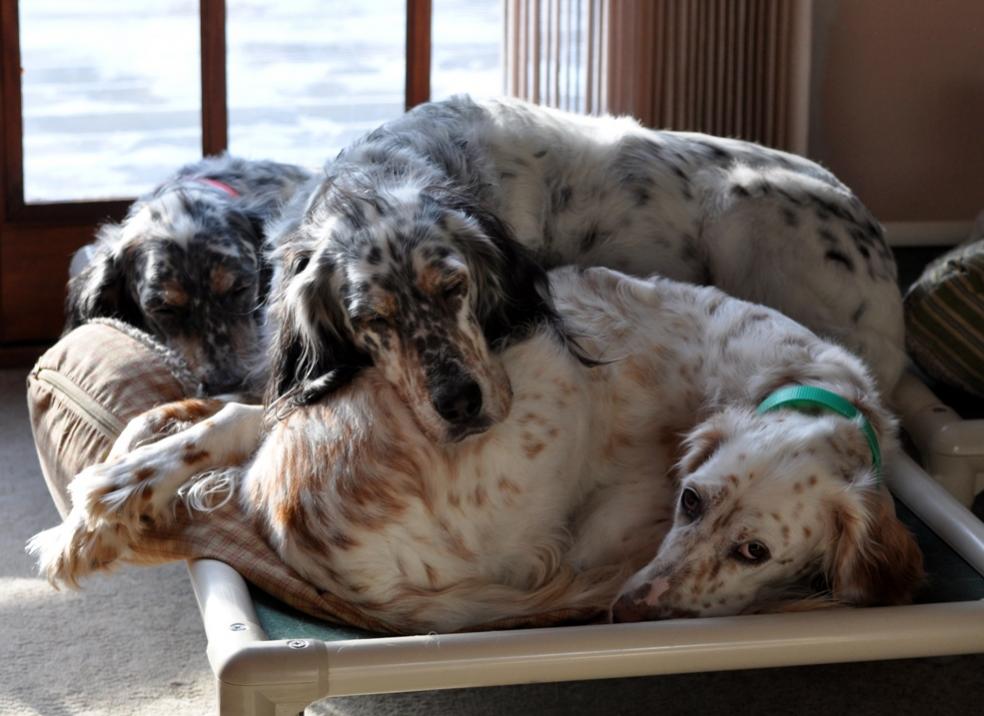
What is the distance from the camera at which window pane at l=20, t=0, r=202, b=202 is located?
13.6 feet

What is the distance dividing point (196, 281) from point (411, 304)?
2.52 ft

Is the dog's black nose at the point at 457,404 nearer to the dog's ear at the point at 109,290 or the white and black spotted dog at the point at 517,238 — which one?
the white and black spotted dog at the point at 517,238

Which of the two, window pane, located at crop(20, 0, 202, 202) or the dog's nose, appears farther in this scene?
window pane, located at crop(20, 0, 202, 202)

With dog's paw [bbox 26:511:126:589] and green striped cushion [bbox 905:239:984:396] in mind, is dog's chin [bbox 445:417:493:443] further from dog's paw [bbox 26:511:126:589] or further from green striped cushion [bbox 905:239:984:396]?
green striped cushion [bbox 905:239:984:396]

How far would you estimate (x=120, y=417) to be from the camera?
2371mm

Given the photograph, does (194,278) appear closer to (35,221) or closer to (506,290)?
(506,290)

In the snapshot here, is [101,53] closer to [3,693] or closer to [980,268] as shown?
[3,693]

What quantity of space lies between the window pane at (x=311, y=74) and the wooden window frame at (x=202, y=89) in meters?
0.07

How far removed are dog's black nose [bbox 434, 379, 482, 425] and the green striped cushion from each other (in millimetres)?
1205

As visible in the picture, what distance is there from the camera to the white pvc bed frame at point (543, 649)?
5.58 ft

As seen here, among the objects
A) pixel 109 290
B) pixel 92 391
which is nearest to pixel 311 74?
pixel 109 290

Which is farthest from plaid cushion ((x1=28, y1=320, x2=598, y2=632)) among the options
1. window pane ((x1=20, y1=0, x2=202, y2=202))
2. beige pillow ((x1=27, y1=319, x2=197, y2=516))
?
window pane ((x1=20, y1=0, x2=202, y2=202))

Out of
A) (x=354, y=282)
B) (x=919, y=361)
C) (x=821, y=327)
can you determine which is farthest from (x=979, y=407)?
(x=354, y=282)

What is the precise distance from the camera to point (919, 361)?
2797 mm
